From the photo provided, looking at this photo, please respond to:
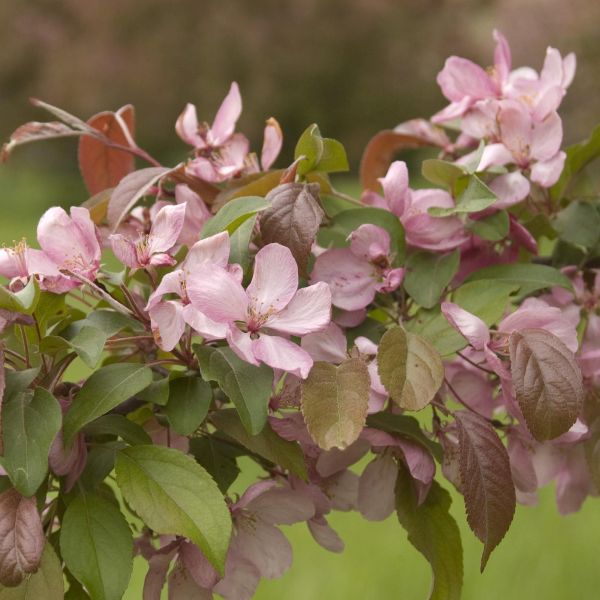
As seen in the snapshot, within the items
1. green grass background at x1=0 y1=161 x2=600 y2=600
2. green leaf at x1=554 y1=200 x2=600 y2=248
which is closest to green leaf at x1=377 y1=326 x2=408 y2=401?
green leaf at x1=554 y1=200 x2=600 y2=248

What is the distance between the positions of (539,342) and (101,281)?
0.23 meters

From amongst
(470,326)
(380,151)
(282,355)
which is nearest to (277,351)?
(282,355)

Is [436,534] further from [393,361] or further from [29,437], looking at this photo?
[29,437]

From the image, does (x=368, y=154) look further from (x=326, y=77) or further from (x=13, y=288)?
(x=326, y=77)

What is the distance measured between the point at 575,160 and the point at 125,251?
36 cm

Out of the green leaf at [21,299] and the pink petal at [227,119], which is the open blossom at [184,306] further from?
the pink petal at [227,119]

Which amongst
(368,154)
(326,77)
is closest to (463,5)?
(326,77)

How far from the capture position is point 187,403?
1.67 feet

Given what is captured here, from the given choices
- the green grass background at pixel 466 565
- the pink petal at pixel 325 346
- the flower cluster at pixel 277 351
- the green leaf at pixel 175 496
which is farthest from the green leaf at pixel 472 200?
the green grass background at pixel 466 565

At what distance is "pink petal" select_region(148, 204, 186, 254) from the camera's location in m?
0.51

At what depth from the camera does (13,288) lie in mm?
512

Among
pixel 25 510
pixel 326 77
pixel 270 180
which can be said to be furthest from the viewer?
pixel 326 77

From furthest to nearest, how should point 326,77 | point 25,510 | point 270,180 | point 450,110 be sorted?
1. point 326,77
2. point 450,110
3. point 270,180
4. point 25,510

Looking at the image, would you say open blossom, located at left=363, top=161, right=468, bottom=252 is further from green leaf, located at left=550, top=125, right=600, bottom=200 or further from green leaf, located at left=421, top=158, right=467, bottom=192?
green leaf, located at left=550, top=125, right=600, bottom=200
